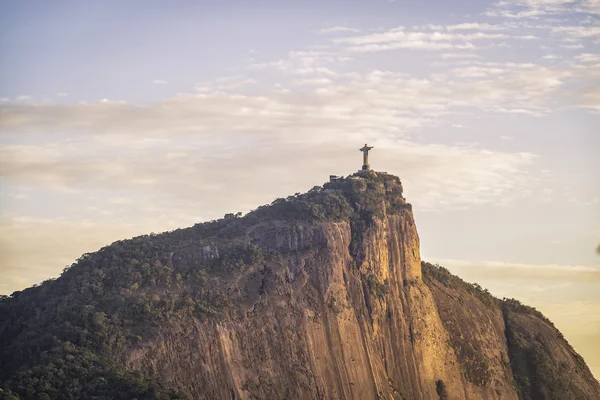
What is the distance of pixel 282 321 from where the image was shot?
107m

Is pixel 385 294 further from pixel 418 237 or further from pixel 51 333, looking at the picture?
pixel 51 333

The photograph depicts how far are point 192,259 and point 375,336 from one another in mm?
16957

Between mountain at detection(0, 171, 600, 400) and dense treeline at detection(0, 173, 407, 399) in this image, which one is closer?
dense treeline at detection(0, 173, 407, 399)

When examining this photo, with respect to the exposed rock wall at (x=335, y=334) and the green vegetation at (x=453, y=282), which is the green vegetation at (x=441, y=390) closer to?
the exposed rock wall at (x=335, y=334)

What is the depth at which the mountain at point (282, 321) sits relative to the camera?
319 feet

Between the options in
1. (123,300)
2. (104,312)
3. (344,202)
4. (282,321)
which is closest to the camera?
(104,312)

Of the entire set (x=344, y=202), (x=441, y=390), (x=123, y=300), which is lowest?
(x=441, y=390)

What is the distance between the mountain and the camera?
97250 mm

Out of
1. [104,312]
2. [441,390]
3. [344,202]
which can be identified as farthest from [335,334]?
[104,312]

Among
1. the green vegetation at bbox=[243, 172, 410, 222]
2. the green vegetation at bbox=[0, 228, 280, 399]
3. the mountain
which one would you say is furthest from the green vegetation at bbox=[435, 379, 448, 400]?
the green vegetation at bbox=[0, 228, 280, 399]

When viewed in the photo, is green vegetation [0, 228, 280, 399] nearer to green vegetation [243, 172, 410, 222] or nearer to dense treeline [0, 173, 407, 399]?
dense treeline [0, 173, 407, 399]

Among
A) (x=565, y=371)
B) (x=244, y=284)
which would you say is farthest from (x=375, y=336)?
(x=565, y=371)

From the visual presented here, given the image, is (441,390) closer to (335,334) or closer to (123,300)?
(335,334)

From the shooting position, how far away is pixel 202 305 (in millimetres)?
103000
